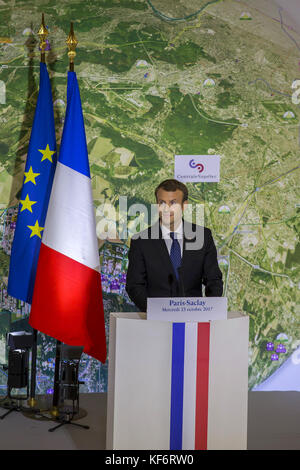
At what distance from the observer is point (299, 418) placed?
3348 mm

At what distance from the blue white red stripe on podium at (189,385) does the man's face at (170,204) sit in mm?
885

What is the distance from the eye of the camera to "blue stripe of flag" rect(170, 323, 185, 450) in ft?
6.27

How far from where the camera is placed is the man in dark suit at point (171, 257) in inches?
105

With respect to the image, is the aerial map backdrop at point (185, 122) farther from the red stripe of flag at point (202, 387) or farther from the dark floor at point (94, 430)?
the red stripe of flag at point (202, 387)

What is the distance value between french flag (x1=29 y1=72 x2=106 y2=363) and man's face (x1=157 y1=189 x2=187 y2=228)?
588 mm

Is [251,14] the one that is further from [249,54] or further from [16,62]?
[16,62]

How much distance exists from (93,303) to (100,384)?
109cm

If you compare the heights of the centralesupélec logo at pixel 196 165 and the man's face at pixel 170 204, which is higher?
the centralesupélec logo at pixel 196 165

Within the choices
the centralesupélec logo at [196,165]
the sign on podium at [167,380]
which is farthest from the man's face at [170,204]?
the centralesupélec logo at [196,165]

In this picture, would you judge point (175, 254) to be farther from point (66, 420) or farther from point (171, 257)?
point (66, 420)

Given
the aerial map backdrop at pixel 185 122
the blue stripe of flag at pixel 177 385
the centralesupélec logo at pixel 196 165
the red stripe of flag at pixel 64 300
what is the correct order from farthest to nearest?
the centralesupélec logo at pixel 196 165 < the aerial map backdrop at pixel 185 122 < the red stripe of flag at pixel 64 300 < the blue stripe of flag at pixel 177 385

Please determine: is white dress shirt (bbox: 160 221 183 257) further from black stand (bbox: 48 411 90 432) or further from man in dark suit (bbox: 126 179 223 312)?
black stand (bbox: 48 411 90 432)

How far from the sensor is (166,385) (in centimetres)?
193

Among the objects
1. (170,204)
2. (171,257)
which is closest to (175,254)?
(171,257)
